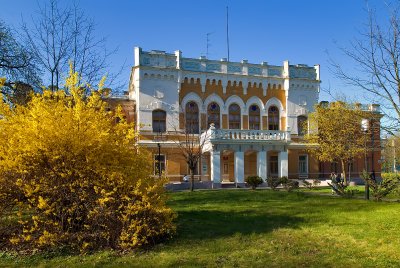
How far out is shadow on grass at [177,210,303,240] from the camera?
9039mm

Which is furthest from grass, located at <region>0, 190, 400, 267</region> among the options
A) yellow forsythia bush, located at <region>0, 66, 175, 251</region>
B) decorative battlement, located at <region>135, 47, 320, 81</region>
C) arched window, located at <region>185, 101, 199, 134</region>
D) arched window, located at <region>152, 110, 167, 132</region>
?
decorative battlement, located at <region>135, 47, 320, 81</region>

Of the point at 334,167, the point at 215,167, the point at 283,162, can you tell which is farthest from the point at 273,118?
the point at 215,167

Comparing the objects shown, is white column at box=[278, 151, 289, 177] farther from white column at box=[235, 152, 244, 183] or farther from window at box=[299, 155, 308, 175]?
window at box=[299, 155, 308, 175]

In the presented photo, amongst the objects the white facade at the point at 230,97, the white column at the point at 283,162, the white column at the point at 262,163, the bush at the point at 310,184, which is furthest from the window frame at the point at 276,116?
the bush at the point at 310,184

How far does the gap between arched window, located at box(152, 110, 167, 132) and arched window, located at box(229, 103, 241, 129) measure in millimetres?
5955

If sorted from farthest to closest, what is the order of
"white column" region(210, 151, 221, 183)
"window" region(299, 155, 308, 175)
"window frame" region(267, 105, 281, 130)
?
"window" region(299, 155, 308, 175) → "window frame" region(267, 105, 281, 130) → "white column" region(210, 151, 221, 183)

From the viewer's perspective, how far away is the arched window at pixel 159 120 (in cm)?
3059

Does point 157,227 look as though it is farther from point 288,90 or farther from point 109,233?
point 288,90

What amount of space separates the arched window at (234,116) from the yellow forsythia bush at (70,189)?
24571mm

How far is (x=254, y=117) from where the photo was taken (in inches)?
1318

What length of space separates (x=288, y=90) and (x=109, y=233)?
28.6 metres

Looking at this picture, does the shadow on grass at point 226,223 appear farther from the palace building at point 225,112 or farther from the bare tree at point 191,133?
the bare tree at point 191,133

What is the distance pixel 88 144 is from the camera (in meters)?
8.31

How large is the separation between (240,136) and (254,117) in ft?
15.3
